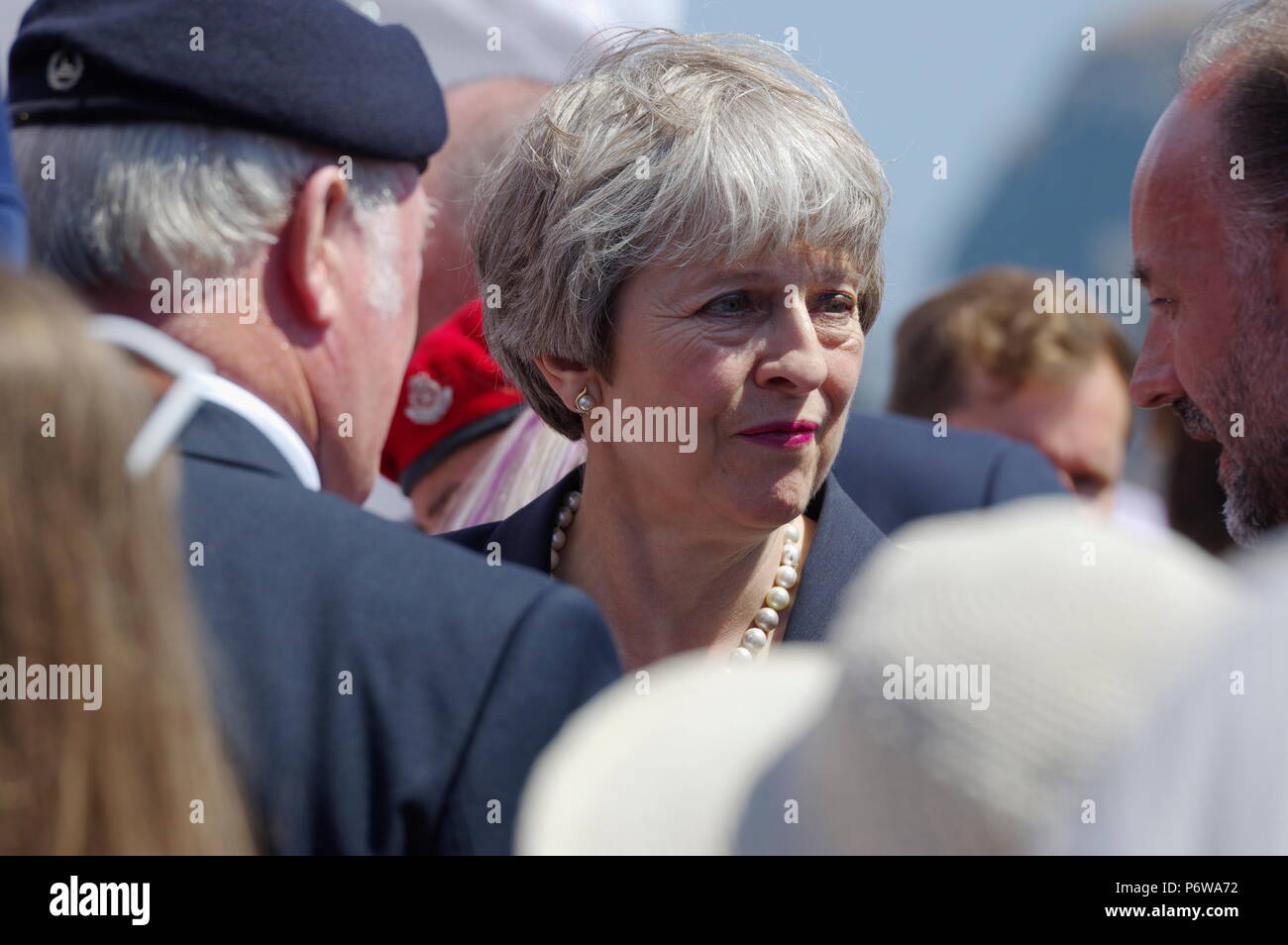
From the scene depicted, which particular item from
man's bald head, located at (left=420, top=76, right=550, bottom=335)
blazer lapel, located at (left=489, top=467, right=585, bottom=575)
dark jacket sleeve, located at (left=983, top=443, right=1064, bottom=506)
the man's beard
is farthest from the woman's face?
man's bald head, located at (left=420, top=76, right=550, bottom=335)

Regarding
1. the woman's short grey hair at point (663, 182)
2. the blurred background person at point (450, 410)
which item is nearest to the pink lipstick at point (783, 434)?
the woman's short grey hair at point (663, 182)

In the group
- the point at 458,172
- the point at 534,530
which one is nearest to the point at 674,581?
the point at 534,530

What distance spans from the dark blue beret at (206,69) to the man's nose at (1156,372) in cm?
148

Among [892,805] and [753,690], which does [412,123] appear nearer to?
[753,690]

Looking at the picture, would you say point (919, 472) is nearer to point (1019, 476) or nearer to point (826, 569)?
point (1019, 476)

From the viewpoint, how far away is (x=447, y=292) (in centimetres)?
429

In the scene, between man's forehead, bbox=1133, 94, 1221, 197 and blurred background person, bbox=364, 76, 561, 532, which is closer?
man's forehead, bbox=1133, 94, 1221, 197

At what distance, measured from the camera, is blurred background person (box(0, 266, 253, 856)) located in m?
1.21

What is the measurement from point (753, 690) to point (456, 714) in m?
0.39

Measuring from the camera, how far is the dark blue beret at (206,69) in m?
2.03

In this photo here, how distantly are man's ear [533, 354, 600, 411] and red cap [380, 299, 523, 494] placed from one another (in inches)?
35.9

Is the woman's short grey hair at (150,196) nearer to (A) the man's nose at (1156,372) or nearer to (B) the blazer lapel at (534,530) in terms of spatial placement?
(B) the blazer lapel at (534,530)

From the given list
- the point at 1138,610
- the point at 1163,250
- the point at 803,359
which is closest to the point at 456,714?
the point at 1138,610

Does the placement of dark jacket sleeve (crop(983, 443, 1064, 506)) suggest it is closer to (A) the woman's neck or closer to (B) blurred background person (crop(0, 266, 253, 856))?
(A) the woman's neck
